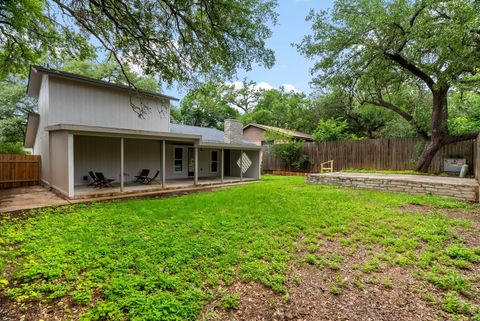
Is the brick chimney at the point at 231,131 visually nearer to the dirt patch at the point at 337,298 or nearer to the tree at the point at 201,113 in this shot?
the dirt patch at the point at 337,298

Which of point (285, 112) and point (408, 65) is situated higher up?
point (285, 112)

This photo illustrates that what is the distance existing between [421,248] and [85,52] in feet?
39.1

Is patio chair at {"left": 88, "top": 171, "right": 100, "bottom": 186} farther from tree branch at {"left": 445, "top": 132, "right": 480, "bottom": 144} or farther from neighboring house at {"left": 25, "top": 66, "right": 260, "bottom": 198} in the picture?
Answer: tree branch at {"left": 445, "top": 132, "right": 480, "bottom": 144}

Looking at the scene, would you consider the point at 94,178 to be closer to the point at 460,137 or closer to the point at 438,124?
the point at 438,124

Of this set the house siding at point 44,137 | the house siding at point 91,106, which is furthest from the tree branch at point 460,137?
the house siding at point 44,137

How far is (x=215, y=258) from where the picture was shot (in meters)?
3.78

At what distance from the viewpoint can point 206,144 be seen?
37.6ft

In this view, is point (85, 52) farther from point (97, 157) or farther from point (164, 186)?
point (164, 186)

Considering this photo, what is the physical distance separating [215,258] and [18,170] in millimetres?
12465

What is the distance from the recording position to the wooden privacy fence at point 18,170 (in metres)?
10.9

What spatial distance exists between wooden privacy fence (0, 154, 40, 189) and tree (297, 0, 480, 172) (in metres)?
14.6

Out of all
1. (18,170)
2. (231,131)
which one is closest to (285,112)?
(231,131)

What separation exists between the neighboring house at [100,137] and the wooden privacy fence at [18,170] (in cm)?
52

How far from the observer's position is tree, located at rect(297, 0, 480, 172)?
9188 mm
